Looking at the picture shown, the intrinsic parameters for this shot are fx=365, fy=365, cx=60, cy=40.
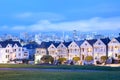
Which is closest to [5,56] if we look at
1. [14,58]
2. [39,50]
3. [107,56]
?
[14,58]

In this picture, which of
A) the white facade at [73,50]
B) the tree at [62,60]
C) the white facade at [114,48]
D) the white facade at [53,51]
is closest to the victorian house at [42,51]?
the white facade at [53,51]

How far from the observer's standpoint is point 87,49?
129 metres

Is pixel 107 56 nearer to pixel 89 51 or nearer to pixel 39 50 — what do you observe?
pixel 89 51

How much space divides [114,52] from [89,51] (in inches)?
419

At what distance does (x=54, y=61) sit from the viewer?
130 m

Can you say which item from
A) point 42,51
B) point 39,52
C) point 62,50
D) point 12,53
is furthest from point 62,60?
point 12,53

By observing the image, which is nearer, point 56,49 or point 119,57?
point 119,57

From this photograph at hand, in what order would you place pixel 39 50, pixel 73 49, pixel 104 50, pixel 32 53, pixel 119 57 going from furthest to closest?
pixel 32 53, pixel 39 50, pixel 73 49, pixel 104 50, pixel 119 57

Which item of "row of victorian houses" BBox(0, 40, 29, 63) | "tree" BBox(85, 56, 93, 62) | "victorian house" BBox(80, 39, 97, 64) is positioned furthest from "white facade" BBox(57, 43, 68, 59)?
"row of victorian houses" BBox(0, 40, 29, 63)

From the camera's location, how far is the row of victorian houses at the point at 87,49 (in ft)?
400

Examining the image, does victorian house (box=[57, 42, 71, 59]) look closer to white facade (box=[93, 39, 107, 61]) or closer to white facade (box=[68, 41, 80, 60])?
white facade (box=[68, 41, 80, 60])

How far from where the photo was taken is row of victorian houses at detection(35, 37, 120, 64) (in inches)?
4806

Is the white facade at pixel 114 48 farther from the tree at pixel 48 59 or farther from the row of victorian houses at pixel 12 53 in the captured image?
the row of victorian houses at pixel 12 53

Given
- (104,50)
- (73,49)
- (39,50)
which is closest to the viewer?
(104,50)
